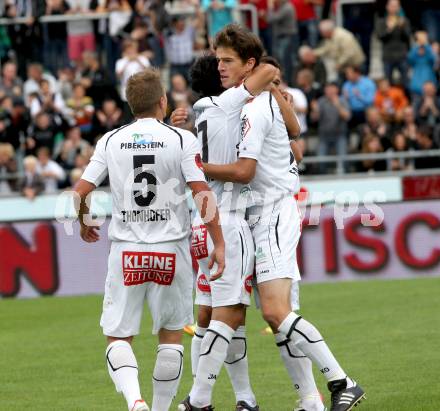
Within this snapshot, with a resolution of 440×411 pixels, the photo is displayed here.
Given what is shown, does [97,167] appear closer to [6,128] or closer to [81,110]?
[6,128]

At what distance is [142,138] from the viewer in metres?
7.35

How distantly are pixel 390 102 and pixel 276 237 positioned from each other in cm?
1325

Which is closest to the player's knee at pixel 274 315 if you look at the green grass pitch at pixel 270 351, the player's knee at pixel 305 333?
the player's knee at pixel 305 333

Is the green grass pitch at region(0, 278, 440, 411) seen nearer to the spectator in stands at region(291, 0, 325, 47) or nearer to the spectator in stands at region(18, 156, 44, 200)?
the spectator in stands at region(18, 156, 44, 200)

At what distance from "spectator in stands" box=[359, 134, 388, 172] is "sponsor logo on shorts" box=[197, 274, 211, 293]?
471 inches

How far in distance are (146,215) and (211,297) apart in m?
0.91

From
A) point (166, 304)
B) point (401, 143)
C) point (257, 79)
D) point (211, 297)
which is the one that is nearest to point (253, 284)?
point (211, 297)

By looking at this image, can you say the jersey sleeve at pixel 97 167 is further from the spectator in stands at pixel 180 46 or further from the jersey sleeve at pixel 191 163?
the spectator in stands at pixel 180 46

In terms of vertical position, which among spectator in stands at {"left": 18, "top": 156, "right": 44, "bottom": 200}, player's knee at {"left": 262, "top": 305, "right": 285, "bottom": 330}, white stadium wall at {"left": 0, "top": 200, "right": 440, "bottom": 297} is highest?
player's knee at {"left": 262, "top": 305, "right": 285, "bottom": 330}

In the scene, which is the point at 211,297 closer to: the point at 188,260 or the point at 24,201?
the point at 188,260

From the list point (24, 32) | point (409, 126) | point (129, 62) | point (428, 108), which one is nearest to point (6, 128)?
point (129, 62)

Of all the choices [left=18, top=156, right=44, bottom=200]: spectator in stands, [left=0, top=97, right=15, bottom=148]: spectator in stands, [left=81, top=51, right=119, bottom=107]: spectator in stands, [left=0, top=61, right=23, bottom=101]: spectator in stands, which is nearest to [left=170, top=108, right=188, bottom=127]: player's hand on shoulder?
[left=18, top=156, right=44, bottom=200]: spectator in stands

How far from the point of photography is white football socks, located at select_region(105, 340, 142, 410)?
725cm

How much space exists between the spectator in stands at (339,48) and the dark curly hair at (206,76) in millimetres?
13851
